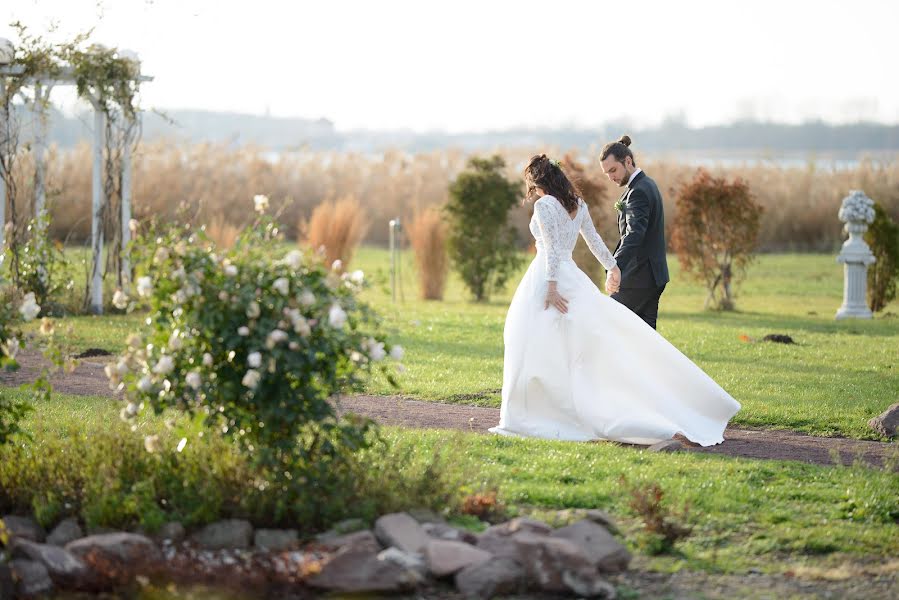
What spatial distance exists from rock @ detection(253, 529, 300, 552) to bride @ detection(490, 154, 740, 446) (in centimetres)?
282

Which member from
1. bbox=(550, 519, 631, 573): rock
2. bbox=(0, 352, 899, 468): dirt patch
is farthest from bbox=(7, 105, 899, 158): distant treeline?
bbox=(550, 519, 631, 573): rock

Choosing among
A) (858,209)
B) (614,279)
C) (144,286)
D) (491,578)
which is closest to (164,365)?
(144,286)

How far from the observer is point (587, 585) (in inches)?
171

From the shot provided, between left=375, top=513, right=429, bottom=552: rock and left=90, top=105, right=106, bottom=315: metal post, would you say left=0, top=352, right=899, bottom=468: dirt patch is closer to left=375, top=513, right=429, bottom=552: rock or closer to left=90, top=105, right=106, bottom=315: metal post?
left=375, top=513, right=429, bottom=552: rock

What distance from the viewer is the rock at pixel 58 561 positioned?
4.36 metres

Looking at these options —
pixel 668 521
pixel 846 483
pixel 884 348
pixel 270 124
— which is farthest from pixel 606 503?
pixel 270 124

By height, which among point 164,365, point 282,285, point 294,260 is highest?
point 294,260

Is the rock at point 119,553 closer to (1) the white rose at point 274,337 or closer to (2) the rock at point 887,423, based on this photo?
(1) the white rose at point 274,337

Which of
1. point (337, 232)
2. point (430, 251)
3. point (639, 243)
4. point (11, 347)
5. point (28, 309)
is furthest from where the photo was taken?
point (430, 251)

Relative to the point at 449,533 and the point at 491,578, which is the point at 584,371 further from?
the point at 491,578

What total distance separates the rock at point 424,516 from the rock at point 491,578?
580 millimetres

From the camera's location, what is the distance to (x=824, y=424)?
25.8 ft

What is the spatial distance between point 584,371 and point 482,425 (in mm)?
834

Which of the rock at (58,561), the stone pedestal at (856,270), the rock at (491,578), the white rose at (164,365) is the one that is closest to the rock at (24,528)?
the rock at (58,561)
